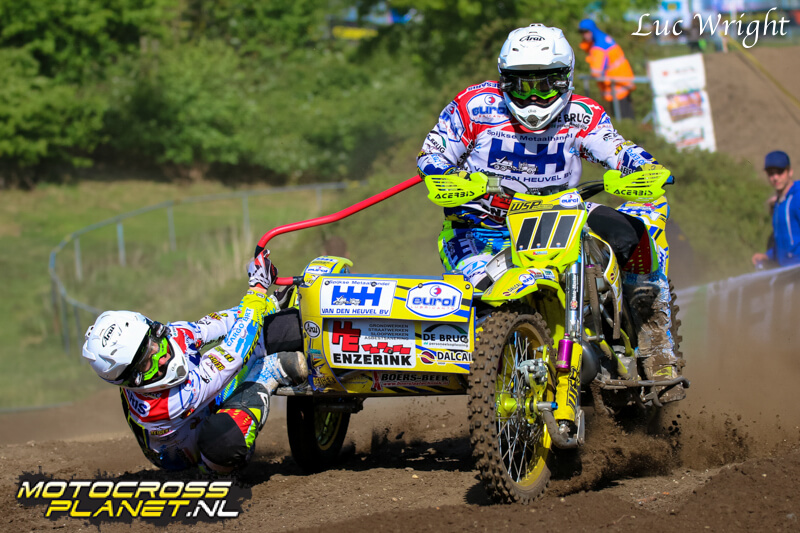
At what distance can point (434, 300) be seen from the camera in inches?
206

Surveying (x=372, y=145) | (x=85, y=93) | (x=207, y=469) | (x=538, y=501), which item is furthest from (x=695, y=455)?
(x=85, y=93)

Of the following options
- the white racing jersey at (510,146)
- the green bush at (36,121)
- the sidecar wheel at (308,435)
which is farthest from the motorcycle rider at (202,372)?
the green bush at (36,121)

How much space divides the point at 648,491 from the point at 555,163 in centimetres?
208

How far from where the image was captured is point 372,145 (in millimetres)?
22938

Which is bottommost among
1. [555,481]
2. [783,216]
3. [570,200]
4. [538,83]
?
[555,481]

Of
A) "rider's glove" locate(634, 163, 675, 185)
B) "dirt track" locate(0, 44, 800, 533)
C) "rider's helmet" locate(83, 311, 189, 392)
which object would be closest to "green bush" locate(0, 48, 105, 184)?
"dirt track" locate(0, 44, 800, 533)

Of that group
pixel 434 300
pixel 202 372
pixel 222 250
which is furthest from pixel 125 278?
pixel 434 300

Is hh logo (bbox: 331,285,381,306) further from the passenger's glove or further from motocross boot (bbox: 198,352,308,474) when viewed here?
the passenger's glove

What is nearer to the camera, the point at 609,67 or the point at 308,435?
the point at 308,435

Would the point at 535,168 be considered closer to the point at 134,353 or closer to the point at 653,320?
the point at 653,320

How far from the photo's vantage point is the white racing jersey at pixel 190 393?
17.9ft

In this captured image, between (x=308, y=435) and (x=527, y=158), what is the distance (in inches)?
96.9

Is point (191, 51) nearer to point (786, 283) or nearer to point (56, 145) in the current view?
point (56, 145)

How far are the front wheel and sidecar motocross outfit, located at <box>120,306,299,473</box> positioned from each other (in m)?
1.58
